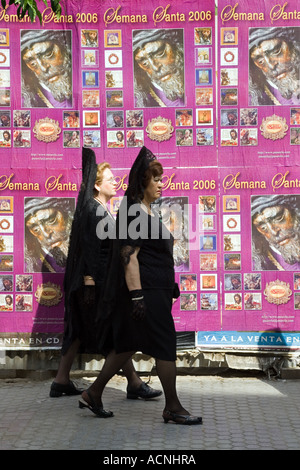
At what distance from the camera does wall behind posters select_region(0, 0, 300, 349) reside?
24.2 feet

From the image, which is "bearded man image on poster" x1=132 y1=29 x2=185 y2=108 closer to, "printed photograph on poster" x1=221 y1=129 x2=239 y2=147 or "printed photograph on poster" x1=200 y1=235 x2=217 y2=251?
"printed photograph on poster" x1=221 y1=129 x2=239 y2=147

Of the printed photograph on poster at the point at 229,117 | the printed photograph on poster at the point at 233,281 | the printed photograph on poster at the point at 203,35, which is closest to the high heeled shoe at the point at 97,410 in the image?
the printed photograph on poster at the point at 233,281

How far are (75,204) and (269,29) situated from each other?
225 centimetres

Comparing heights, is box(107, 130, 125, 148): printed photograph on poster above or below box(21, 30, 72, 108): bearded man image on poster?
below

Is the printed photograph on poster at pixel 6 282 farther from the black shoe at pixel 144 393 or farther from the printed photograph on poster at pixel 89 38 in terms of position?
the printed photograph on poster at pixel 89 38

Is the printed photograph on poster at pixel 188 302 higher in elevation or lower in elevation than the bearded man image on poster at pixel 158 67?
A: lower

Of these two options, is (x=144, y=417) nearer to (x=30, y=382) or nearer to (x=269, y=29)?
(x=30, y=382)

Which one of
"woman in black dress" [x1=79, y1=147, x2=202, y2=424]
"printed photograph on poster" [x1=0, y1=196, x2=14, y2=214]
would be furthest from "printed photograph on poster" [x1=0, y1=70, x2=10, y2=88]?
"woman in black dress" [x1=79, y1=147, x2=202, y2=424]

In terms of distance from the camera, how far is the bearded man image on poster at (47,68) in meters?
7.47

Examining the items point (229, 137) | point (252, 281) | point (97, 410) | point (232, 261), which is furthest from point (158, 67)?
point (97, 410)

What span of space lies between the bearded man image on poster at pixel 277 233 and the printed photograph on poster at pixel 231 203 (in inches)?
5.7

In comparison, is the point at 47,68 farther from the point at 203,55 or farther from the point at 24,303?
the point at 24,303

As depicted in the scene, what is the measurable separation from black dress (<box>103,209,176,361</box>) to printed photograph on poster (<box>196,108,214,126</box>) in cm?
169

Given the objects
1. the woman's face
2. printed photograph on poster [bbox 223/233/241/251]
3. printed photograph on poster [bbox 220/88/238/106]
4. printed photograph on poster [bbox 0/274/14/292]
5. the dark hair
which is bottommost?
printed photograph on poster [bbox 0/274/14/292]
